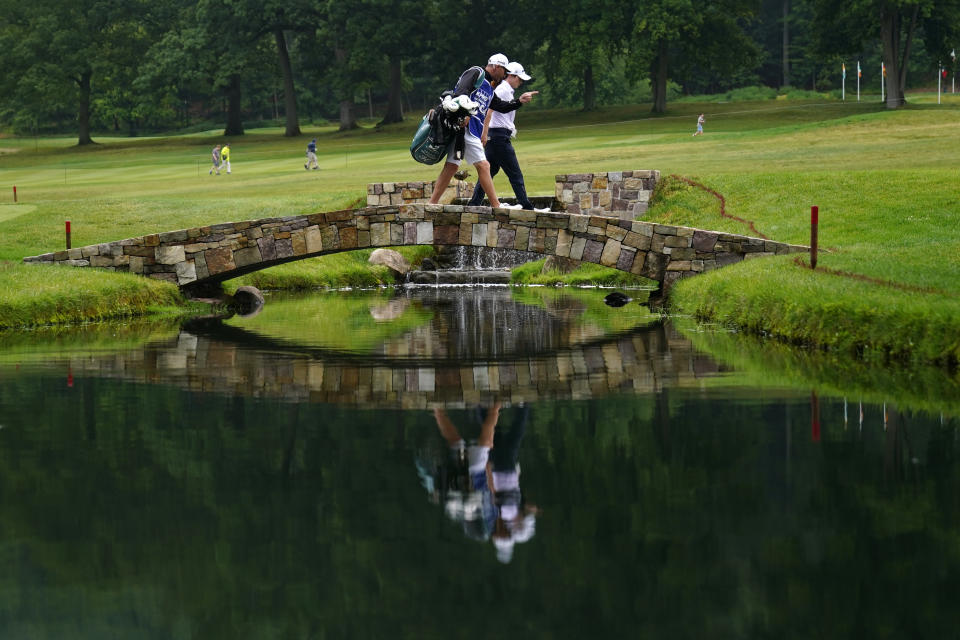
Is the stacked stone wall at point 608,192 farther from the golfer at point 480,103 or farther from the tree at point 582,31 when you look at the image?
the tree at point 582,31

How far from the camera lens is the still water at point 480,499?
20.9 ft

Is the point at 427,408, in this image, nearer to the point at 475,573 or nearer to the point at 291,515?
the point at 291,515

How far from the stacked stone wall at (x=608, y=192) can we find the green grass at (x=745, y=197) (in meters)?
0.52

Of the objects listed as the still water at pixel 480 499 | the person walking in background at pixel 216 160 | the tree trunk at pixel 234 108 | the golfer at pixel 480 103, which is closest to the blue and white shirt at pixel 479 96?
the golfer at pixel 480 103

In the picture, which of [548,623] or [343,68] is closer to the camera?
[548,623]

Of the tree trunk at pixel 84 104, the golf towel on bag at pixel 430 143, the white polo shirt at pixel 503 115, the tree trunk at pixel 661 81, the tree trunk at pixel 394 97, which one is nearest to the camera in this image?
→ the golf towel on bag at pixel 430 143

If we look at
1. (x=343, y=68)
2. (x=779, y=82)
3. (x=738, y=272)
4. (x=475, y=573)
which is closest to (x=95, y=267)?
(x=738, y=272)

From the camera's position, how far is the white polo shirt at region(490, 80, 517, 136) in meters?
18.6

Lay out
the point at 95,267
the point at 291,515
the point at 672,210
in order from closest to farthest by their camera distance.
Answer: the point at 291,515 < the point at 95,267 < the point at 672,210

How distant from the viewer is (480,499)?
8289 millimetres

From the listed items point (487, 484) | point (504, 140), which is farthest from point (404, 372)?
point (504, 140)

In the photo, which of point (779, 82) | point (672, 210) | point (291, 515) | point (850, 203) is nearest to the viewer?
point (291, 515)

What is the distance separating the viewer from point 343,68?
69062 mm

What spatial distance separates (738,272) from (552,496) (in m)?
10.7
